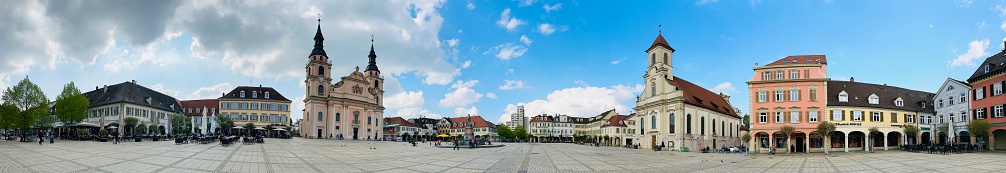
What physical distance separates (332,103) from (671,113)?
4682 cm

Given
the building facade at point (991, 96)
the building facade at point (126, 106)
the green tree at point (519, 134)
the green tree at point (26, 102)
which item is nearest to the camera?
the building facade at point (991, 96)


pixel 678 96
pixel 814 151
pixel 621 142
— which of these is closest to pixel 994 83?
pixel 814 151

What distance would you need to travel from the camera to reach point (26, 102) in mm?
50594

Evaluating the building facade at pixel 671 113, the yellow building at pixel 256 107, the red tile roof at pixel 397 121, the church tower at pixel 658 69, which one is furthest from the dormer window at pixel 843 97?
the red tile roof at pixel 397 121

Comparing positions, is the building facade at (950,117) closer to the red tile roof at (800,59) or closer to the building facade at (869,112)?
the building facade at (869,112)

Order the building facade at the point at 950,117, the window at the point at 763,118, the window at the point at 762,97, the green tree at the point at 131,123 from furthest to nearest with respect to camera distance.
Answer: the green tree at the point at 131,123
the window at the point at 763,118
the window at the point at 762,97
the building facade at the point at 950,117

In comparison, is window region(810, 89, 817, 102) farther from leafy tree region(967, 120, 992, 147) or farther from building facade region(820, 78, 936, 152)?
leafy tree region(967, 120, 992, 147)

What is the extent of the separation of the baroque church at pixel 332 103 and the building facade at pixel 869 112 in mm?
58323

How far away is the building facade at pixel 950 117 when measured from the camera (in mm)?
41531

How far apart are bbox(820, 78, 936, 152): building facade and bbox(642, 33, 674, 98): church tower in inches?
636

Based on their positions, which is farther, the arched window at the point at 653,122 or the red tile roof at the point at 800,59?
the arched window at the point at 653,122

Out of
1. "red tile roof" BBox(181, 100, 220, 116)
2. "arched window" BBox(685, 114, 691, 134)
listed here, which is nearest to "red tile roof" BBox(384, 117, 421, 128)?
"red tile roof" BBox(181, 100, 220, 116)

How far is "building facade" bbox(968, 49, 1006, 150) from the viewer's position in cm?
3775

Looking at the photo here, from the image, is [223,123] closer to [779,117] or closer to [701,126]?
[701,126]
